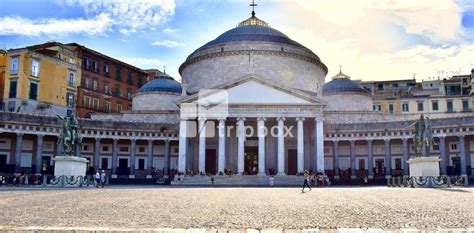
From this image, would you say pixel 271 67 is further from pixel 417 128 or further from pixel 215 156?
pixel 417 128

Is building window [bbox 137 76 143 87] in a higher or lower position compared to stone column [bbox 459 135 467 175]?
higher

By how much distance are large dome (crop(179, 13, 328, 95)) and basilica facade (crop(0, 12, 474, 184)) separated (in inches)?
4.7

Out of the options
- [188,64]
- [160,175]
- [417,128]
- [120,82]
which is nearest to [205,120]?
[160,175]

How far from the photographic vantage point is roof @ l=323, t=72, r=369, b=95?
190 feet

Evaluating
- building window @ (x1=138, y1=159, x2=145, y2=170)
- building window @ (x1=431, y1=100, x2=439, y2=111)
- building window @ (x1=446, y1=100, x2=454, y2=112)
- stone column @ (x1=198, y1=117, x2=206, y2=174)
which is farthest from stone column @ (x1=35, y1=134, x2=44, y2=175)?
building window @ (x1=446, y1=100, x2=454, y2=112)

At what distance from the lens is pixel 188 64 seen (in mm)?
59062

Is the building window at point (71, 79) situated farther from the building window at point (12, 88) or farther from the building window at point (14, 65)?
the building window at point (12, 88)

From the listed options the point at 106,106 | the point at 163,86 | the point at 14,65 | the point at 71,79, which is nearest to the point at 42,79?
the point at 14,65

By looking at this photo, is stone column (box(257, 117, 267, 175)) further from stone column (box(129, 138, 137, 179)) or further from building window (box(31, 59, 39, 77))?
building window (box(31, 59, 39, 77))

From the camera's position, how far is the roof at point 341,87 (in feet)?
190

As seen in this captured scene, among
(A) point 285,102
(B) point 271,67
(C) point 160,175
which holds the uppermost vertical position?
(B) point 271,67

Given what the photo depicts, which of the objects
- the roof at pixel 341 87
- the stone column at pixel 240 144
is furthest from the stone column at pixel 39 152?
the roof at pixel 341 87

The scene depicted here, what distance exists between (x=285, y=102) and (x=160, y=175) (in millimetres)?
16487

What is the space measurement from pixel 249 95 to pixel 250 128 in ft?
17.1
